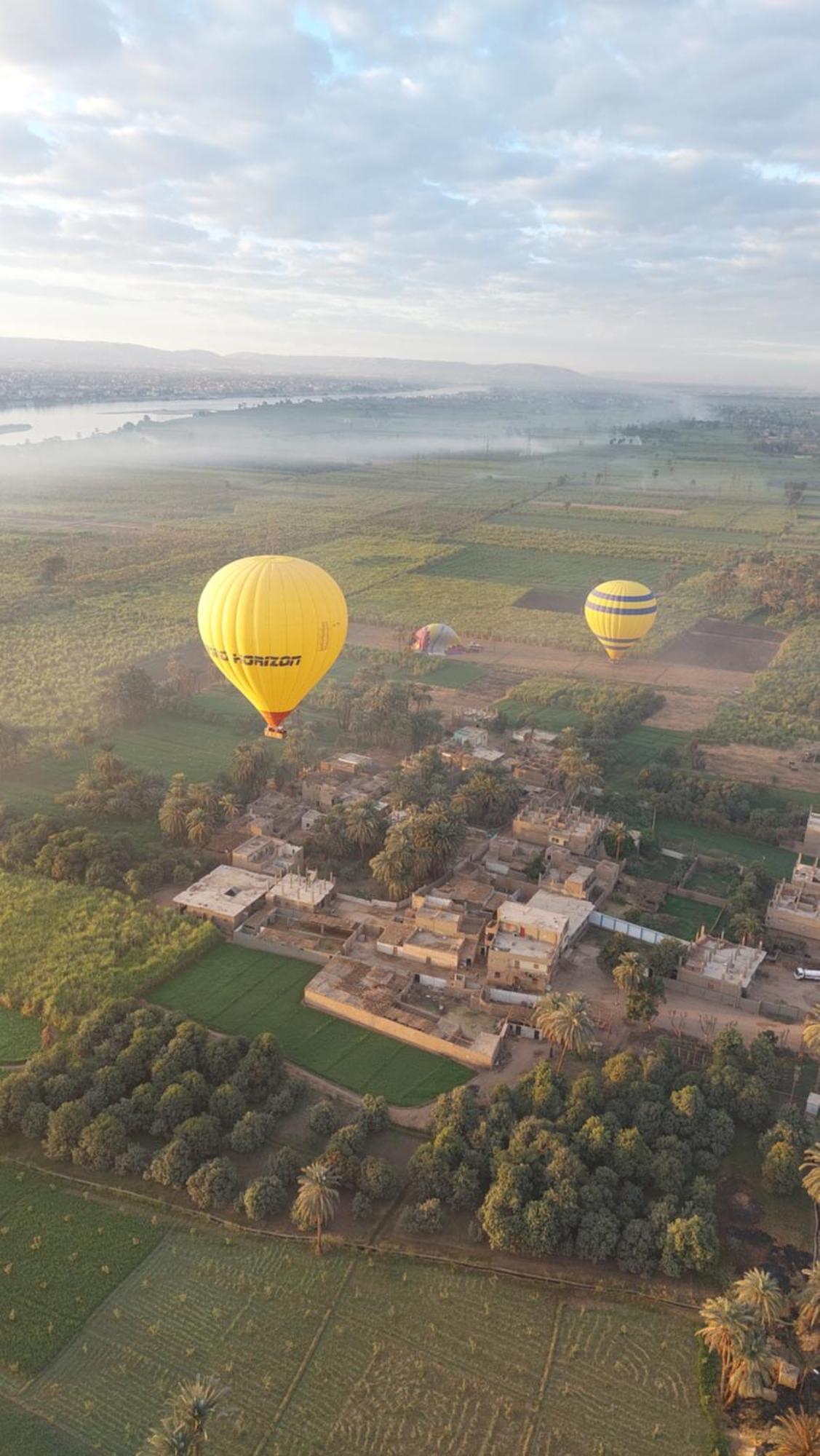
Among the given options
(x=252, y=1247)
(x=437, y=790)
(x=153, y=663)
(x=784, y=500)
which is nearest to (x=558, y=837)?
(x=437, y=790)

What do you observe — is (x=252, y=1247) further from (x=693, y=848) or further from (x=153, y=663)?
(x=153, y=663)

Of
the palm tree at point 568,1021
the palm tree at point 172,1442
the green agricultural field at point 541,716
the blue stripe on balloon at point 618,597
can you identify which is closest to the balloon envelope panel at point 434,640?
the green agricultural field at point 541,716

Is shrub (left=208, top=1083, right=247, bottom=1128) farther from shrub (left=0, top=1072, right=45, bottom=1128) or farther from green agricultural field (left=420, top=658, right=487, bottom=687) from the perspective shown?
green agricultural field (left=420, top=658, right=487, bottom=687)

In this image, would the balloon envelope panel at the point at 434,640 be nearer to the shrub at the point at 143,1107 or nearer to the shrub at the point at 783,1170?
the shrub at the point at 143,1107

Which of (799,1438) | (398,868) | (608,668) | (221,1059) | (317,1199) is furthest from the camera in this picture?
(608,668)

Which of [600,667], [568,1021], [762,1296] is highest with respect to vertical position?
[600,667]

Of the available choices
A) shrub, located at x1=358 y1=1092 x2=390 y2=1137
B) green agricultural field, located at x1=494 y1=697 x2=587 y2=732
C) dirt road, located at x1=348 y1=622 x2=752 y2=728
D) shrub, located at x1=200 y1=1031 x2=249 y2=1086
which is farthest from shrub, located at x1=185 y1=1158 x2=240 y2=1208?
dirt road, located at x1=348 y1=622 x2=752 y2=728

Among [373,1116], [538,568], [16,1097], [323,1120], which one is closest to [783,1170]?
[373,1116]

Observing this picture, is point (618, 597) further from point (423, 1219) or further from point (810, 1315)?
point (810, 1315)
